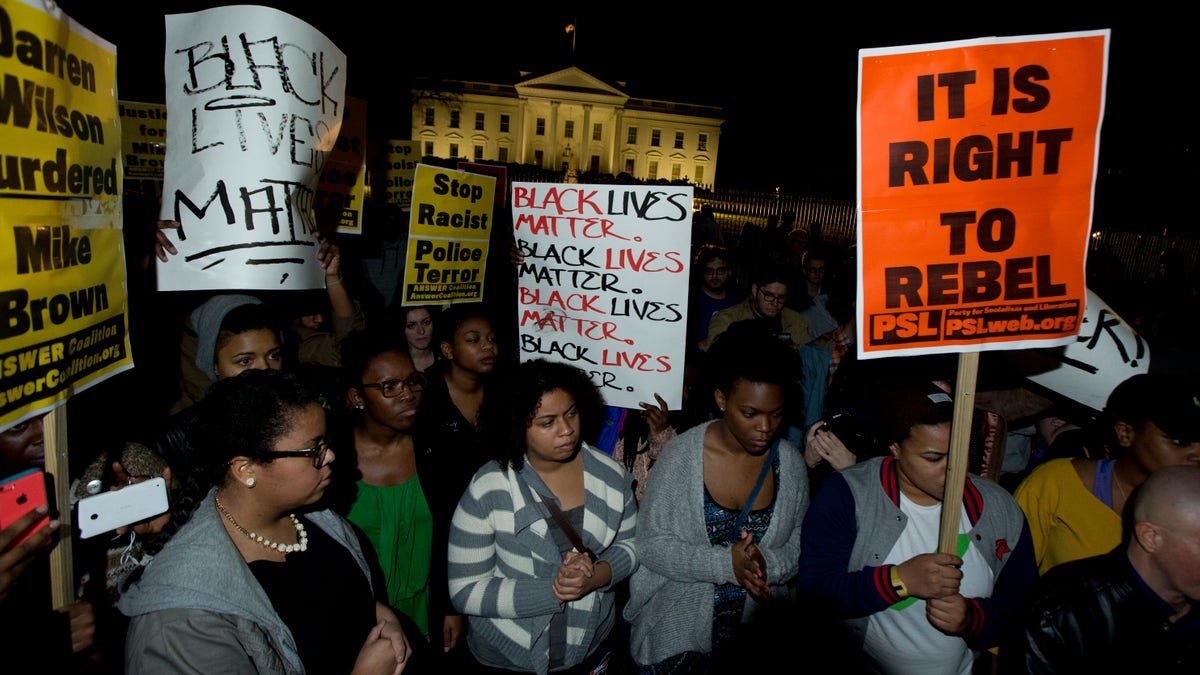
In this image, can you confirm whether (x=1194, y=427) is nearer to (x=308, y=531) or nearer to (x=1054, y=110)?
(x=1054, y=110)

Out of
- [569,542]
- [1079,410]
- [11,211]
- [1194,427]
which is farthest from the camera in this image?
[1079,410]

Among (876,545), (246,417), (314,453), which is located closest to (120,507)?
(246,417)

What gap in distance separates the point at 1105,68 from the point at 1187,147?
132 feet

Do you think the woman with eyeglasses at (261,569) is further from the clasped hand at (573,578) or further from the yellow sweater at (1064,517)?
the yellow sweater at (1064,517)

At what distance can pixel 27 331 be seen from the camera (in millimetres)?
1854

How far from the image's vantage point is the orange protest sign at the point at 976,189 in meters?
2.32

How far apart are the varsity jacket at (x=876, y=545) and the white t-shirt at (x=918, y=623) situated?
0.04m

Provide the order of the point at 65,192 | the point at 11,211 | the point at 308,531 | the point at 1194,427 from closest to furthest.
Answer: the point at 11,211
the point at 65,192
the point at 308,531
the point at 1194,427

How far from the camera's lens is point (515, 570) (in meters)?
2.95

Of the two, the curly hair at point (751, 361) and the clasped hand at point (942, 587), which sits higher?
the curly hair at point (751, 361)

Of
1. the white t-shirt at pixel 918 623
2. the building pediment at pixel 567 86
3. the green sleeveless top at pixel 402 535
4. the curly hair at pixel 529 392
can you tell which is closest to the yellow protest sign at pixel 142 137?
the green sleeveless top at pixel 402 535

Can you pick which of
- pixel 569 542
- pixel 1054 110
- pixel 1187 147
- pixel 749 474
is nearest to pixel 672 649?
pixel 569 542

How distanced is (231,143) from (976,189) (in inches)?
135

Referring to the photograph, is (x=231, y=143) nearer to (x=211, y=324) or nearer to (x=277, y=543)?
(x=211, y=324)
